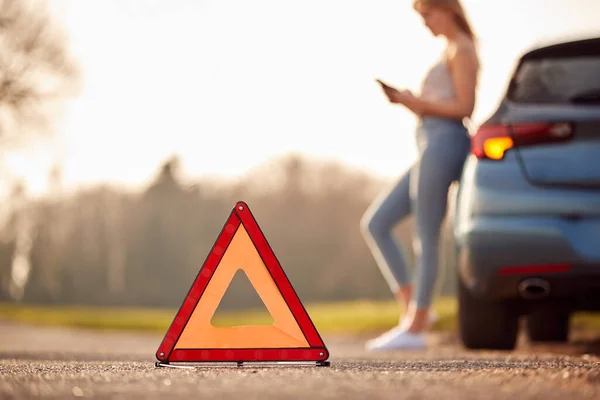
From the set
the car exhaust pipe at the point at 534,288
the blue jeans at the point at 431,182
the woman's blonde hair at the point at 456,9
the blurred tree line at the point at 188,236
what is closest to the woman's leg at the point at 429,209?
the blue jeans at the point at 431,182

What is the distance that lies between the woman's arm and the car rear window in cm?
104

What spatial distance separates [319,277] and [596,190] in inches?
1449

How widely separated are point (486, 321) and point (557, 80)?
1.65 metres

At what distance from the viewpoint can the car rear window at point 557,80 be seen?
5.06 meters

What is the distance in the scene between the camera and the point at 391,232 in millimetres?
6938

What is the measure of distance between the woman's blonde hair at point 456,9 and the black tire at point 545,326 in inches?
130

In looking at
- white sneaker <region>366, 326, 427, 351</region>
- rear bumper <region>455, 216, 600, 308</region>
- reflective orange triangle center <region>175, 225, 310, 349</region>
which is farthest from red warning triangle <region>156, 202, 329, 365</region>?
white sneaker <region>366, 326, 427, 351</region>

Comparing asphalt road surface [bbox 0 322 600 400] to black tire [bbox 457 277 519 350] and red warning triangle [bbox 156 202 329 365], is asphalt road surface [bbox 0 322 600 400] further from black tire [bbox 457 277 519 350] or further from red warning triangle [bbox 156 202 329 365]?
black tire [bbox 457 277 519 350]

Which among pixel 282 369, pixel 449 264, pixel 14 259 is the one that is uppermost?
pixel 282 369

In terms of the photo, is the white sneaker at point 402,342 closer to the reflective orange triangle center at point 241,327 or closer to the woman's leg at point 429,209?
the woman's leg at point 429,209

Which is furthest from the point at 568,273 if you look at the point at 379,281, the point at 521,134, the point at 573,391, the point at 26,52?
the point at 379,281

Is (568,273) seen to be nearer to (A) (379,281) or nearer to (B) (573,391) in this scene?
(B) (573,391)

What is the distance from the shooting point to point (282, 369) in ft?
13.0

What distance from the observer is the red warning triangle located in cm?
394
